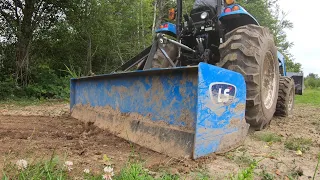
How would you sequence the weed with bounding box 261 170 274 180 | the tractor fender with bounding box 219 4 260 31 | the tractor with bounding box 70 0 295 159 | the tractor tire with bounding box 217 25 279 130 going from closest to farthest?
1. the weed with bounding box 261 170 274 180
2. the tractor with bounding box 70 0 295 159
3. the tractor tire with bounding box 217 25 279 130
4. the tractor fender with bounding box 219 4 260 31

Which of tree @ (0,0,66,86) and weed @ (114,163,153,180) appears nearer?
weed @ (114,163,153,180)

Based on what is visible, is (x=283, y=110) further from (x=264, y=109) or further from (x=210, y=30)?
(x=210, y=30)

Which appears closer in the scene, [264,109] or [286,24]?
[264,109]

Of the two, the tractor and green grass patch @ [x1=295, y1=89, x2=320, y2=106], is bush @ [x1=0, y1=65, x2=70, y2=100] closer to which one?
the tractor

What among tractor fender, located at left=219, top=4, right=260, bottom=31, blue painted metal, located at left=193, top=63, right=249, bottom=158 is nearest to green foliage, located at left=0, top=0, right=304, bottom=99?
tractor fender, located at left=219, top=4, right=260, bottom=31

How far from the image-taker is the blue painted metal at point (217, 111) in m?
2.18

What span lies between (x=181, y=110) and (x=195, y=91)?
214mm

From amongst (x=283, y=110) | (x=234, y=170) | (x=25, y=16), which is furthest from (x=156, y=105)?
(x=25, y=16)

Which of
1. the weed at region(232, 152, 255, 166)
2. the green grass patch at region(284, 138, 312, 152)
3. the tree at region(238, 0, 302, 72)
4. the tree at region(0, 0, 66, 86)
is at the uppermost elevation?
the tree at region(238, 0, 302, 72)

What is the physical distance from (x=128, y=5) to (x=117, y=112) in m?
9.51

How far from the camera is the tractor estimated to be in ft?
7.38

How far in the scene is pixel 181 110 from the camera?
232 centimetres

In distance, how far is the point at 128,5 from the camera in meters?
11.8

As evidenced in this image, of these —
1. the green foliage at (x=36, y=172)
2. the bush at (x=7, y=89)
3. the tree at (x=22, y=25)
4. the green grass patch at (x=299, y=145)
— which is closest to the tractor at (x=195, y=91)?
the green grass patch at (x=299, y=145)
